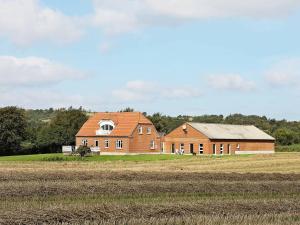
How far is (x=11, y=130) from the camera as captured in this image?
276ft

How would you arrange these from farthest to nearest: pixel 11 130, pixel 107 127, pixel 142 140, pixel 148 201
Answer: pixel 11 130, pixel 107 127, pixel 142 140, pixel 148 201

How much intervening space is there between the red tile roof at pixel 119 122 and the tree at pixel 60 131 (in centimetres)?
748

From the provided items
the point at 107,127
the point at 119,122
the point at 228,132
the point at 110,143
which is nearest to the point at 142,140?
the point at 119,122

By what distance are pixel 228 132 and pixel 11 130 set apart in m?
31.5

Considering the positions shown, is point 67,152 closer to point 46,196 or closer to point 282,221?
point 46,196

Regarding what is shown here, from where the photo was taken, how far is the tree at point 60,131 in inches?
3489

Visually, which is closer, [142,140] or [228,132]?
[142,140]

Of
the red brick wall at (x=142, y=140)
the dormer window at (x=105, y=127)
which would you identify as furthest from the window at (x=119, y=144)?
the dormer window at (x=105, y=127)

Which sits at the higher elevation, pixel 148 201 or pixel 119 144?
pixel 119 144

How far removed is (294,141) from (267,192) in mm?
84603

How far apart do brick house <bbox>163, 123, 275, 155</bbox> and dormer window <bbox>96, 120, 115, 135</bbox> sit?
9053 mm

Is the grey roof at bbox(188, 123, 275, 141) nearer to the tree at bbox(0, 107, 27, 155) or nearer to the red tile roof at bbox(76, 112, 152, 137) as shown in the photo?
the red tile roof at bbox(76, 112, 152, 137)

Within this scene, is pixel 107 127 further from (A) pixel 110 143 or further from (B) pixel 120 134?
(B) pixel 120 134

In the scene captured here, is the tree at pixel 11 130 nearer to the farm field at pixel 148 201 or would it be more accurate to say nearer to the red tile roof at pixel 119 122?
the red tile roof at pixel 119 122
